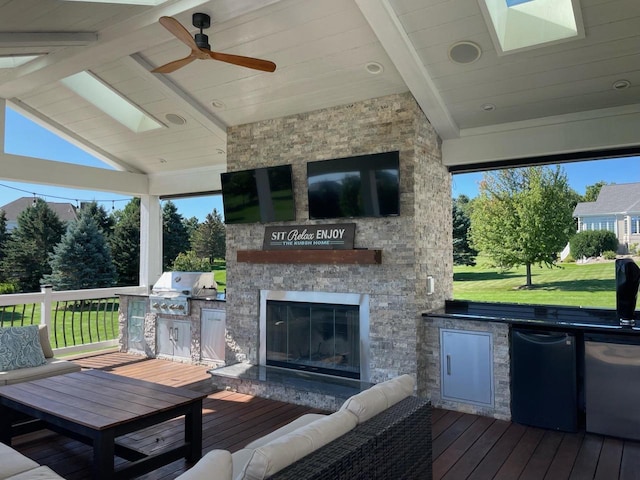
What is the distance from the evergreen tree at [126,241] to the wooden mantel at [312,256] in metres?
9.81

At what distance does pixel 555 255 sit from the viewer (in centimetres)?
505

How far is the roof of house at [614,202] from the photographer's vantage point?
15.3 ft

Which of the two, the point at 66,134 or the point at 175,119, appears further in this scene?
the point at 66,134

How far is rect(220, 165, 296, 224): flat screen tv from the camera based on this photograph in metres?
5.48

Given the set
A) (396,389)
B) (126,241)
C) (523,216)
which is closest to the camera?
(396,389)

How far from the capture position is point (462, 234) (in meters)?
5.69

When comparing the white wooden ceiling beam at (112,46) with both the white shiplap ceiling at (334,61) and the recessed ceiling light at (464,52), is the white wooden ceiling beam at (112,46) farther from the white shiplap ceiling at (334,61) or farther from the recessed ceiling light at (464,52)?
the recessed ceiling light at (464,52)

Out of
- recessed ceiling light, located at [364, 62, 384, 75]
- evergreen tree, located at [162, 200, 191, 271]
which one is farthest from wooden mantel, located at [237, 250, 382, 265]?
evergreen tree, located at [162, 200, 191, 271]

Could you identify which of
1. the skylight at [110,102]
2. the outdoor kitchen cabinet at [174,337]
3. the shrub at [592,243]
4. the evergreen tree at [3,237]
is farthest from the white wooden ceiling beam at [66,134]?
the evergreen tree at [3,237]

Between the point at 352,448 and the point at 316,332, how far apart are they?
336 centimetres

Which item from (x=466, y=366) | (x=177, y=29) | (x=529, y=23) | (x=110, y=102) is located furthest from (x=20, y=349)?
(x=529, y=23)

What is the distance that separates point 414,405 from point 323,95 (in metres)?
3.60

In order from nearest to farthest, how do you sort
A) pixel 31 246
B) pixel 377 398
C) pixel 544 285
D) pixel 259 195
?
1. pixel 377 398
2. pixel 544 285
3. pixel 259 195
4. pixel 31 246

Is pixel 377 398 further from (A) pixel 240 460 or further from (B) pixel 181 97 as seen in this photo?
(B) pixel 181 97
